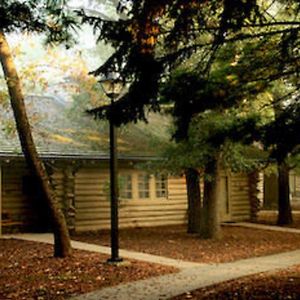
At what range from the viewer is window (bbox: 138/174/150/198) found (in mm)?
21372

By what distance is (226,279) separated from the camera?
1010cm

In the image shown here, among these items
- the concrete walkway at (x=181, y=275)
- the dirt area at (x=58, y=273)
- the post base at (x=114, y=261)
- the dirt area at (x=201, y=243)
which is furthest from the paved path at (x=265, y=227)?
the post base at (x=114, y=261)

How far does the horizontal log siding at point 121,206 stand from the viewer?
19672 mm

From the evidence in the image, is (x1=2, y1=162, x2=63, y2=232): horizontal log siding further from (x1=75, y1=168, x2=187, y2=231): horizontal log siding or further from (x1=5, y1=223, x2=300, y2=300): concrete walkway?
(x1=5, y1=223, x2=300, y2=300): concrete walkway

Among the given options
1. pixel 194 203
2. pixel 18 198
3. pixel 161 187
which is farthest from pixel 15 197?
pixel 194 203

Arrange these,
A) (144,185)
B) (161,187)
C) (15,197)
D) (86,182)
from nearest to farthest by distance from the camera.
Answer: (15,197) → (86,182) → (144,185) → (161,187)

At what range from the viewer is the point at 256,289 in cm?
889

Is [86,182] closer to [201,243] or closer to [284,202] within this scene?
[201,243]

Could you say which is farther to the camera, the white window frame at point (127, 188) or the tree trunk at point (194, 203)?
the white window frame at point (127, 188)

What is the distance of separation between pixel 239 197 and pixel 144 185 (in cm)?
514

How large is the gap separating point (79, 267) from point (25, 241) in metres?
5.21

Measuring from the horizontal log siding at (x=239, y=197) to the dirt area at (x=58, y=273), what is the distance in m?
11.8

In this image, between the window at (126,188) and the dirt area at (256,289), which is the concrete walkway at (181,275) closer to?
the dirt area at (256,289)

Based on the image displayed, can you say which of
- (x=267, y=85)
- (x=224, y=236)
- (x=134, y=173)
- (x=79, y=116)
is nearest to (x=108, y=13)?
(x=79, y=116)
